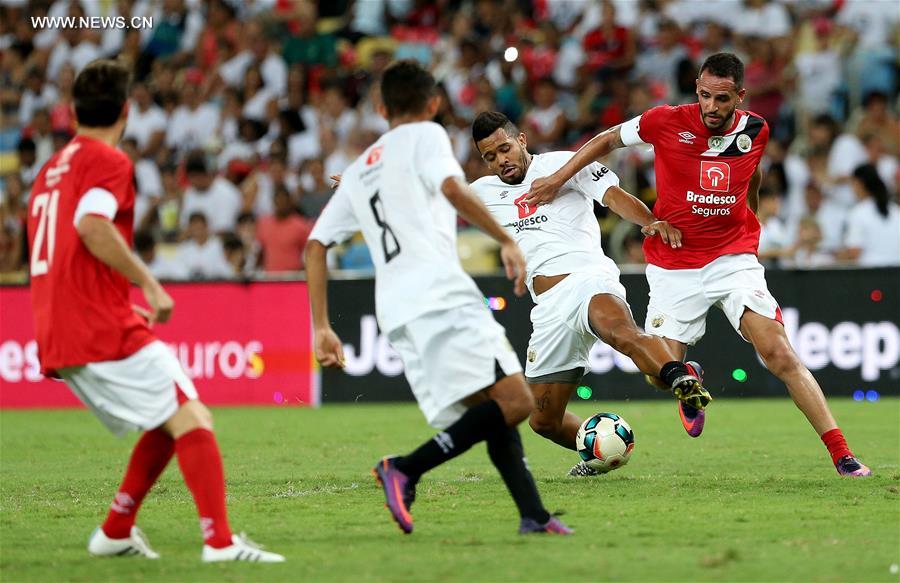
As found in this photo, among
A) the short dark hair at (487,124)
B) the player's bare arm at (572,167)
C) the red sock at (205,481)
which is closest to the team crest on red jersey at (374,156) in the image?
the red sock at (205,481)

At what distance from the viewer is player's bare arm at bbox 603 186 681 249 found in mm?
9383

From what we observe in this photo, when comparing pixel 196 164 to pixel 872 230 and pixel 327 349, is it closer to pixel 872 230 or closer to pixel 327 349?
pixel 872 230

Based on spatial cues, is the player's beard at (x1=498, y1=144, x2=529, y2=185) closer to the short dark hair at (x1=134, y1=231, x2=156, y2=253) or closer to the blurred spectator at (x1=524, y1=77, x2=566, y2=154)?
the blurred spectator at (x1=524, y1=77, x2=566, y2=154)

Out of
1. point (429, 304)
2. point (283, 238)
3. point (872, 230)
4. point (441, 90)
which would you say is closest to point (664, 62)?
point (441, 90)

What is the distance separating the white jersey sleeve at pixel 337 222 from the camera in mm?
6750

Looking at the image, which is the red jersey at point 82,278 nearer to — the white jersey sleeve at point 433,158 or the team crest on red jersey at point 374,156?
the team crest on red jersey at point 374,156

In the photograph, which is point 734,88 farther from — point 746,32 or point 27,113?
point 27,113

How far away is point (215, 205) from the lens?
1888cm

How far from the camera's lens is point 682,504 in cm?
779

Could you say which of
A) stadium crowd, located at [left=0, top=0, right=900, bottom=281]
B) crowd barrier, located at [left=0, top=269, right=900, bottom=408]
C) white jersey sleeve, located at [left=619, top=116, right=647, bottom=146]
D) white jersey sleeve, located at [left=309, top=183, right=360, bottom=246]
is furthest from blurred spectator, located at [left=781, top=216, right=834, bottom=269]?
white jersey sleeve, located at [left=309, top=183, right=360, bottom=246]

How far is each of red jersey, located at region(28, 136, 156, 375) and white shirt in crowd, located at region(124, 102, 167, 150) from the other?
49.0ft

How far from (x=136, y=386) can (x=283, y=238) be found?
1134 centimetres

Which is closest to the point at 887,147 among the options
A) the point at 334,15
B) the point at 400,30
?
the point at 400,30

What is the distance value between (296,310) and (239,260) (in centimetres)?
177
